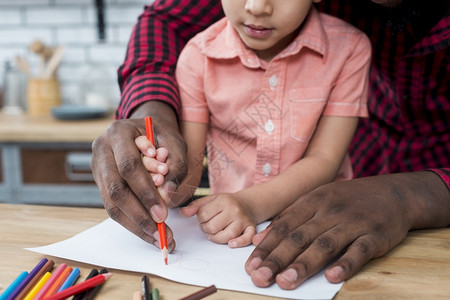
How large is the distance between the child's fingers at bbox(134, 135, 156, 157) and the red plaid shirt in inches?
9.1

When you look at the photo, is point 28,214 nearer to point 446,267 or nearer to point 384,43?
point 446,267

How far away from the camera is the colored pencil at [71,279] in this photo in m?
0.47

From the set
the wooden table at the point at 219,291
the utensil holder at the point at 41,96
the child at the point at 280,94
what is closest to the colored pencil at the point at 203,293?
the wooden table at the point at 219,291

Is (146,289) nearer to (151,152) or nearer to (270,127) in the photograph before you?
(151,152)

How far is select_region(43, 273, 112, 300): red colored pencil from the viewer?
0.44 meters

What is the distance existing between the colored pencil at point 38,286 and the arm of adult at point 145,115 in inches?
4.5

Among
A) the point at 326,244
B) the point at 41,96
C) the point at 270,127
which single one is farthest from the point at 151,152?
the point at 41,96

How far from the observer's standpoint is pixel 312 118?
2.88ft

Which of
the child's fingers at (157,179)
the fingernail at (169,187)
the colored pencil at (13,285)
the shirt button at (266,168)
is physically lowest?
the shirt button at (266,168)

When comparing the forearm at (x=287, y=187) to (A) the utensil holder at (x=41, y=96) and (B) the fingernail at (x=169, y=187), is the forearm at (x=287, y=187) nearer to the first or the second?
(B) the fingernail at (x=169, y=187)

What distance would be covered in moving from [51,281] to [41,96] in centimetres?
171

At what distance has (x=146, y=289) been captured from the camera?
460mm

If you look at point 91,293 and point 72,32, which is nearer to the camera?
point 91,293

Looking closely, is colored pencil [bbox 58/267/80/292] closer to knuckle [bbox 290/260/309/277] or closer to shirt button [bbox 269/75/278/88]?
knuckle [bbox 290/260/309/277]
